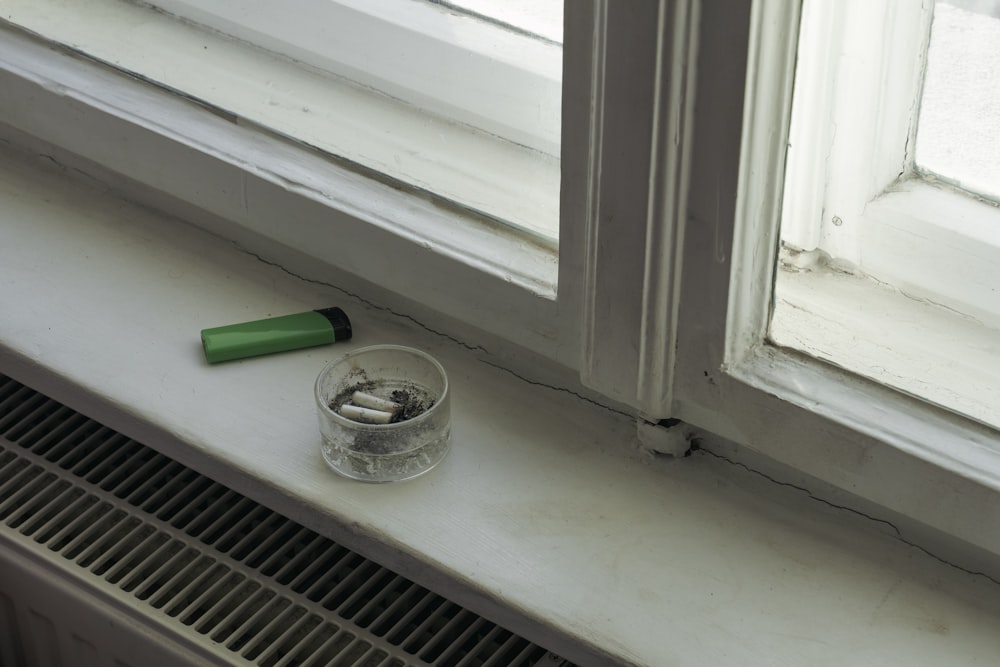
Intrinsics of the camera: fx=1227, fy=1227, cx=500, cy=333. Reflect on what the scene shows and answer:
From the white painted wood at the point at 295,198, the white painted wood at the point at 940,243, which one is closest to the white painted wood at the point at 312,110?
the white painted wood at the point at 295,198

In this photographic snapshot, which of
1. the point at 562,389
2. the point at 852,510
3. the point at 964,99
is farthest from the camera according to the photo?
the point at 562,389

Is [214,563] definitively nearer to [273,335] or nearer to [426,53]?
[273,335]

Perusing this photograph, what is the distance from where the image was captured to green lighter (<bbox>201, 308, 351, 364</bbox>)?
88cm

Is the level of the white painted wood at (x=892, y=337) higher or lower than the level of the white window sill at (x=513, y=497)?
higher

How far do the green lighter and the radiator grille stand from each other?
0.10 m

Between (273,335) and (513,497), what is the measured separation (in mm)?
227

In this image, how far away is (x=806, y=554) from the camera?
74 cm

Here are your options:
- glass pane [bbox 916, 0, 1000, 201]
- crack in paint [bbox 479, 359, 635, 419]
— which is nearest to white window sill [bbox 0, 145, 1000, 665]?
crack in paint [bbox 479, 359, 635, 419]

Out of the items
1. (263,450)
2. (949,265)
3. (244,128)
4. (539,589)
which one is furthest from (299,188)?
(949,265)

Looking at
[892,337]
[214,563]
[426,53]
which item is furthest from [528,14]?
[214,563]

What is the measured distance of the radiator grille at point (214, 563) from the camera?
773mm

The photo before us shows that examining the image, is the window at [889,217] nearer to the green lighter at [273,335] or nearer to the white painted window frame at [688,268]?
the white painted window frame at [688,268]

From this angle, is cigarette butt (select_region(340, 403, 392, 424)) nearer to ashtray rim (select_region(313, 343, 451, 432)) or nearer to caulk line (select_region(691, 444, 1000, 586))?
ashtray rim (select_region(313, 343, 451, 432))

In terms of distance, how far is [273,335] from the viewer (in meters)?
0.89
